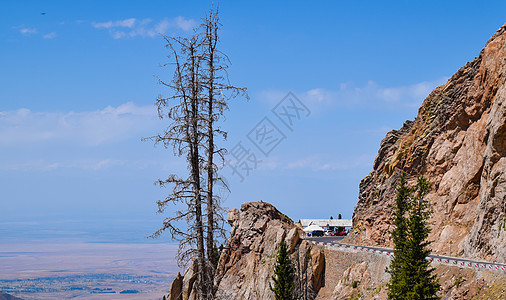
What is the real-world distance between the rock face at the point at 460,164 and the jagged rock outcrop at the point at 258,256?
958 cm

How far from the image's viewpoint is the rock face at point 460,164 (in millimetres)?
43062

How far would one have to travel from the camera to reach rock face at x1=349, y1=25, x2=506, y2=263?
43.1 m

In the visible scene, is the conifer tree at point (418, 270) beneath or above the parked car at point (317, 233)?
beneath

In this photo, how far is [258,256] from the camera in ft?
196

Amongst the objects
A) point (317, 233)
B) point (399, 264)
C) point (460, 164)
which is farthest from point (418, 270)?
point (317, 233)

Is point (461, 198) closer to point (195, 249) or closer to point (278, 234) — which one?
point (278, 234)

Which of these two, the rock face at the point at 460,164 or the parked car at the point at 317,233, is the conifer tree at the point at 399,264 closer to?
the rock face at the point at 460,164

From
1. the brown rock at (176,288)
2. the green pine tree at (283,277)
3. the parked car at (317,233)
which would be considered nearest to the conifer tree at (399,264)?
the green pine tree at (283,277)

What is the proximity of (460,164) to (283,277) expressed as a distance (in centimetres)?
2002

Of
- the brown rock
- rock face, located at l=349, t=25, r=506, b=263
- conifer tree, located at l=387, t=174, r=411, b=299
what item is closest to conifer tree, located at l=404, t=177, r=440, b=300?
conifer tree, located at l=387, t=174, r=411, b=299

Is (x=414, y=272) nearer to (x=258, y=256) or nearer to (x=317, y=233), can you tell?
(x=258, y=256)

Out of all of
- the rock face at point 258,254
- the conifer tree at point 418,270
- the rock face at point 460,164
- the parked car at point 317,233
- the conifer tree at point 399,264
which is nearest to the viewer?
the conifer tree at point 418,270

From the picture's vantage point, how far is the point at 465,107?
54.0 m

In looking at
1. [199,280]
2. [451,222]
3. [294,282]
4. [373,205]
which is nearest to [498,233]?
[451,222]
